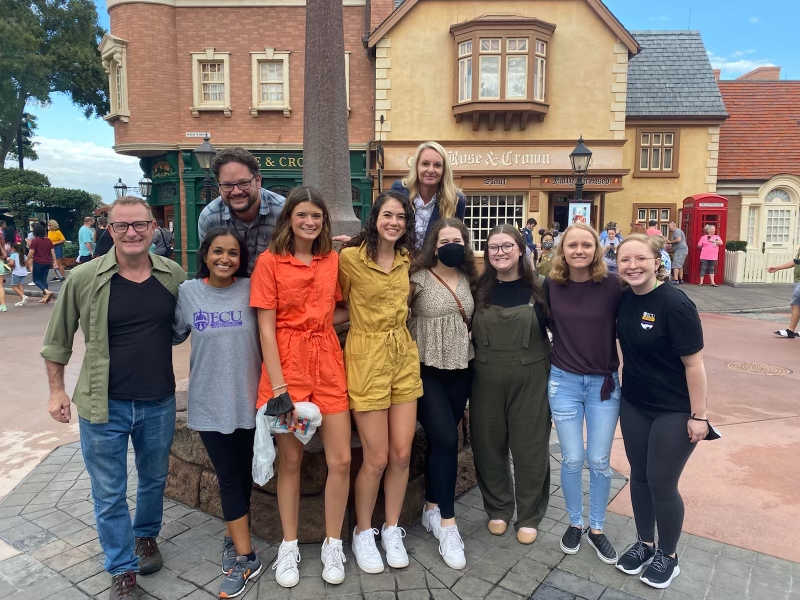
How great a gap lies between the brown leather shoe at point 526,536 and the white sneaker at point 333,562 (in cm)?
106

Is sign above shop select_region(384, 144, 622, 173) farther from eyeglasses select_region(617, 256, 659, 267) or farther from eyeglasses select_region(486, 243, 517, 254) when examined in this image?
eyeglasses select_region(617, 256, 659, 267)

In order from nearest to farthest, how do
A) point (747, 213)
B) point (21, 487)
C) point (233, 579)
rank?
point (233, 579) → point (21, 487) → point (747, 213)

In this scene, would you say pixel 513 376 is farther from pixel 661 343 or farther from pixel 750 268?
pixel 750 268

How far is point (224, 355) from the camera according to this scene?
2752mm

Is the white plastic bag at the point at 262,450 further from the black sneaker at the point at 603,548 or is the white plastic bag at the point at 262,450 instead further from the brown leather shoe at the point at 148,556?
the black sneaker at the point at 603,548

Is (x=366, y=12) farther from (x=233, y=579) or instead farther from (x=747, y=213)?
(x=233, y=579)

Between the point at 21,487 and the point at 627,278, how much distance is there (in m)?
4.35

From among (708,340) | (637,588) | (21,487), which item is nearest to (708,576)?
(637,588)

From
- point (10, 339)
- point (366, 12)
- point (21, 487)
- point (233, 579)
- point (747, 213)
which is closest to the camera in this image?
point (233, 579)

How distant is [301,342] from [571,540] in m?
1.95

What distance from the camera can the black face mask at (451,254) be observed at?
3076 mm

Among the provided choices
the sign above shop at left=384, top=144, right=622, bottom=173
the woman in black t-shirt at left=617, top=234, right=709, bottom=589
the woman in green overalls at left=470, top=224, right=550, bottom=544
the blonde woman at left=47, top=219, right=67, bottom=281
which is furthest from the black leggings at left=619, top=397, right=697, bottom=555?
the blonde woman at left=47, top=219, right=67, bottom=281

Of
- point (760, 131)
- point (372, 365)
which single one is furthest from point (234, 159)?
point (760, 131)

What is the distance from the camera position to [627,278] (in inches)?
113
